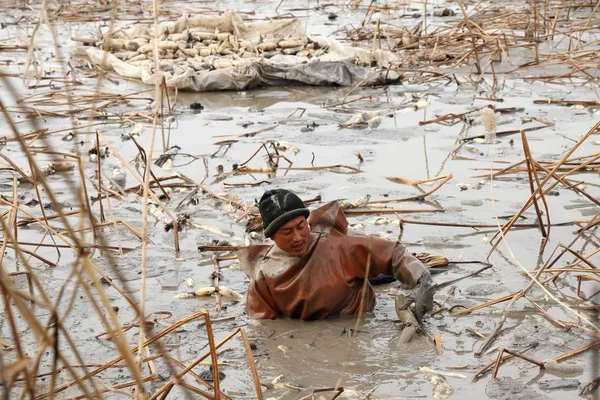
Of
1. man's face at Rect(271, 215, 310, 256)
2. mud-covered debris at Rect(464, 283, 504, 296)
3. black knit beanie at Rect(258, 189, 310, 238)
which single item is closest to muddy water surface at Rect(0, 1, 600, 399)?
mud-covered debris at Rect(464, 283, 504, 296)

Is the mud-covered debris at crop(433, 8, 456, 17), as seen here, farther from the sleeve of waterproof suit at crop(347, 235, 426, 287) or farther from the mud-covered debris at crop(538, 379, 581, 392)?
the mud-covered debris at crop(538, 379, 581, 392)

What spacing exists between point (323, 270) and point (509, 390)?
95 centimetres

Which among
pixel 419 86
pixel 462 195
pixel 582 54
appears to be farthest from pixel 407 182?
pixel 582 54

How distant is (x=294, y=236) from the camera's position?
12.3 ft

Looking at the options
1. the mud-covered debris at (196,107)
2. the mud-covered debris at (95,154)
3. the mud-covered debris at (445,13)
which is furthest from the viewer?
the mud-covered debris at (445,13)

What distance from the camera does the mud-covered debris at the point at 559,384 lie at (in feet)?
10.5

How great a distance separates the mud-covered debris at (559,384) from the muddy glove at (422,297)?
0.61m

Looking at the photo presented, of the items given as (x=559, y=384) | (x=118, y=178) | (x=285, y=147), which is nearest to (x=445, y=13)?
(x=285, y=147)

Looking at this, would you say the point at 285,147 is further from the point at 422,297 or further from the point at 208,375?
the point at 208,375

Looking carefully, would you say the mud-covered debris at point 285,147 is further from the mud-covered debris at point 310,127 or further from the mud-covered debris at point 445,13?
the mud-covered debris at point 445,13

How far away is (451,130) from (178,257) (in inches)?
113

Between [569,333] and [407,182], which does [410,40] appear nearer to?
[407,182]

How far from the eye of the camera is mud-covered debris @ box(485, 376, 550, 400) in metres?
3.17

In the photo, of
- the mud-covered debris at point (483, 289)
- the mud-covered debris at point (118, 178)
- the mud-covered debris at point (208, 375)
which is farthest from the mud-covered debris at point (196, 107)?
the mud-covered debris at point (208, 375)
